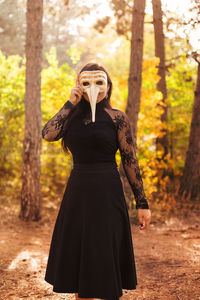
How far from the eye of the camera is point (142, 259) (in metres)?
5.28

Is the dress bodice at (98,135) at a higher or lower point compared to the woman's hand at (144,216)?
higher

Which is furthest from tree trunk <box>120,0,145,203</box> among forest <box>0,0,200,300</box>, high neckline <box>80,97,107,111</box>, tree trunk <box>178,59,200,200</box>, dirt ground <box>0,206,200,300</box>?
high neckline <box>80,97,107,111</box>

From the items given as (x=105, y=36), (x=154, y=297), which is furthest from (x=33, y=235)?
(x=105, y=36)

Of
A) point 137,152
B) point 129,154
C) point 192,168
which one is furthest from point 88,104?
point 192,168

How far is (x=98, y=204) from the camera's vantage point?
261cm

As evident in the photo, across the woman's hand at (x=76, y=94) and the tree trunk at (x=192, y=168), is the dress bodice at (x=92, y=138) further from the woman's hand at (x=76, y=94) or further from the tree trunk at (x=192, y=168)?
the tree trunk at (x=192, y=168)

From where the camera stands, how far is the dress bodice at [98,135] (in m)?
2.60

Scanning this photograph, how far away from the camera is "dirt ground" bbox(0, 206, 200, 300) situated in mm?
3877

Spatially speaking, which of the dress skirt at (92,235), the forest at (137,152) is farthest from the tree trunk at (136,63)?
the dress skirt at (92,235)

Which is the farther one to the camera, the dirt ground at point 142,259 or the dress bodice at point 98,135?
the dirt ground at point 142,259

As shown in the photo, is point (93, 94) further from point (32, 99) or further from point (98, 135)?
point (32, 99)

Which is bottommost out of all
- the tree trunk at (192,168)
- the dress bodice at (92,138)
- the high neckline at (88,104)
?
the tree trunk at (192,168)

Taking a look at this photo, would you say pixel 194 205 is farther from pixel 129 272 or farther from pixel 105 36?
pixel 105 36

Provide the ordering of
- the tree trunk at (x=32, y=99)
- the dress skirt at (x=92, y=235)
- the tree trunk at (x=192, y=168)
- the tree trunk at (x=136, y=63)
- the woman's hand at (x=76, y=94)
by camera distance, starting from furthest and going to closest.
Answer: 1. the tree trunk at (x=192, y=168)
2. the tree trunk at (x=32, y=99)
3. the tree trunk at (x=136, y=63)
4. the woman's hand at (x=76, y=94)
5. the dress skirt at (x=92, y=235)
